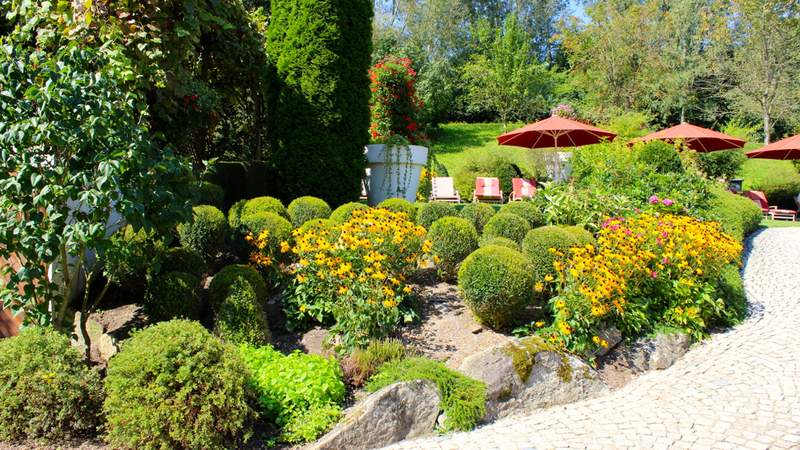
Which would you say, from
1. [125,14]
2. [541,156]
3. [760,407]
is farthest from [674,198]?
[541,156]

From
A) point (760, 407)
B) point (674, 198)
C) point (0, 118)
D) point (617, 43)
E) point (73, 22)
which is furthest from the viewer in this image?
point (617, 43)

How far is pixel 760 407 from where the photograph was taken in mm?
4098

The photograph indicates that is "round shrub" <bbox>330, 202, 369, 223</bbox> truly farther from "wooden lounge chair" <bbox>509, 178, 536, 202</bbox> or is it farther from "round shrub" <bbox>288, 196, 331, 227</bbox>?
"wooden lounge chair" <bbox>509, 178, 536, 202</bbox>

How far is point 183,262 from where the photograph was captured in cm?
481

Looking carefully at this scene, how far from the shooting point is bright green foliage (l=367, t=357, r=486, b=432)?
12.1 ft

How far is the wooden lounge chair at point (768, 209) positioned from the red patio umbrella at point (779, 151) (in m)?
1.36

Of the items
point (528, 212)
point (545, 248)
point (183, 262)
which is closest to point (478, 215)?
point (528, 212)

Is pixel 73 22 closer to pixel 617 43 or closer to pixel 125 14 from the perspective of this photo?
pixel 125 14

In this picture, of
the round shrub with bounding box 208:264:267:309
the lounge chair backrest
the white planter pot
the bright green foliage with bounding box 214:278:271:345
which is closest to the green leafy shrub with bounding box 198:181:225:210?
the round shrub with bounding box 208:264:267:309

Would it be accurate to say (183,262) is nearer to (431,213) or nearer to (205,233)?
(205,233)

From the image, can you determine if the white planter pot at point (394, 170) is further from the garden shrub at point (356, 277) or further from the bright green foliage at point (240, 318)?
the bright green foliage at point (240, 318)

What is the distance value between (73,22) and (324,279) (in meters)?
3.25

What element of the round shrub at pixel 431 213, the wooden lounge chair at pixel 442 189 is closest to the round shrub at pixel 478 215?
the round shrub at pixel 431 213

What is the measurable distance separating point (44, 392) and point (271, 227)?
2.50 m
